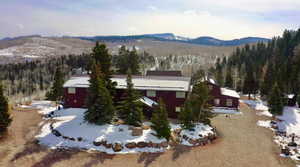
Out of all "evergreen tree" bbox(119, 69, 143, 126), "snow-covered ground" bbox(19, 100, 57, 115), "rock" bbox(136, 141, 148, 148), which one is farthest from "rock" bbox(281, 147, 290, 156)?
"snow-covered ground" bbox(19, 100, 57, 115)

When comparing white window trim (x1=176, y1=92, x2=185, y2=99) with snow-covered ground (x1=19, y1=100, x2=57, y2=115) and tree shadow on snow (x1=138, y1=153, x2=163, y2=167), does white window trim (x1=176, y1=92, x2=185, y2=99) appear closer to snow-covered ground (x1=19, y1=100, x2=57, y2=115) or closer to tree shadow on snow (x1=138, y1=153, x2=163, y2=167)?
tree shadow on snow (x1=138, y1=153, x2=163, y2=167)

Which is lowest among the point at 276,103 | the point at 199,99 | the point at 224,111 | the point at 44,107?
the point at 224,111

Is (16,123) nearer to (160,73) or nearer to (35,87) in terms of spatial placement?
(160,73)

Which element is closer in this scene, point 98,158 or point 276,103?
point 98,158

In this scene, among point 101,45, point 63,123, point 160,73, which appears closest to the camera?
point 63,123

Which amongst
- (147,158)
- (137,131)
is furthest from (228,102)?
(147,158)

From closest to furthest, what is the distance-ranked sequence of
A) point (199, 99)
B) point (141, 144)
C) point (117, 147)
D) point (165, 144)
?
point (117, 147) < point (141, 144) < point (165, 144) < point (199, 99)

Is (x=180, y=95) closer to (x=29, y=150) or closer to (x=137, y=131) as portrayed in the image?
(x=137, y=131)

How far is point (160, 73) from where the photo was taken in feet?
161

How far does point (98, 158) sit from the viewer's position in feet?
61.7

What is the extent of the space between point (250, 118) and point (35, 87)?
4252 inches

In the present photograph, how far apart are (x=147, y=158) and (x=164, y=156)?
168cm

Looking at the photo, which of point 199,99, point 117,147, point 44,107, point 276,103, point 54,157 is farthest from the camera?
point 44,107

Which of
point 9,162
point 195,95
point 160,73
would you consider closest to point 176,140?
point 195,95
